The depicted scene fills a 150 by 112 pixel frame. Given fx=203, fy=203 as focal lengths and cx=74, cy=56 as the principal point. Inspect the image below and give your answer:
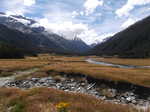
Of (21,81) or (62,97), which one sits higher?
(62,97)

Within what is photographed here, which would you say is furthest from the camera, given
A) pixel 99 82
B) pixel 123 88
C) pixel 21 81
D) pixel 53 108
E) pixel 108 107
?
pixel 21 81

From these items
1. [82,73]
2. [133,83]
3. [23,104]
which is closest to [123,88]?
[133,83]

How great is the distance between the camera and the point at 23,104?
43.1 ft

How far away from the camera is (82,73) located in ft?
138

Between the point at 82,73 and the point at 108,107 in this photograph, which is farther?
the point at 82,73

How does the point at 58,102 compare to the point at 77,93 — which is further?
the point at 77,93

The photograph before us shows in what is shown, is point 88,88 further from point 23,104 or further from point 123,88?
point 23,104

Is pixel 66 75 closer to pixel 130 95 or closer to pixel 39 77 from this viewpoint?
pixel 39 77

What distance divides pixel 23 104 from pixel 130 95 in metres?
17.1

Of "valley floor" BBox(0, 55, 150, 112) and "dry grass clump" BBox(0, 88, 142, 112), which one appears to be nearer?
"dry grass clump" BBox(0, 88, 142, 112)

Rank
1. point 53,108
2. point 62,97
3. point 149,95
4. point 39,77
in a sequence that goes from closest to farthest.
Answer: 1. point 53,108
2. point 62,97
3. point 149,95
4. point 39,77

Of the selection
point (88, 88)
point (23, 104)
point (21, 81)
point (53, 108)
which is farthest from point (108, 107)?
point (21, 81)

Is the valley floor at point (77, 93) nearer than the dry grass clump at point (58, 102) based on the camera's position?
No

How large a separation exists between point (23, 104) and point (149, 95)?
18634 mm
